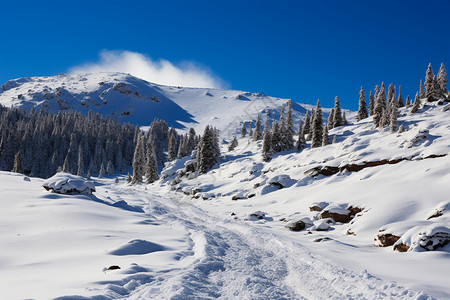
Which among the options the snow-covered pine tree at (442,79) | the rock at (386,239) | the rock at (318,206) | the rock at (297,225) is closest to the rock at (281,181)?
the rock at (318,206)

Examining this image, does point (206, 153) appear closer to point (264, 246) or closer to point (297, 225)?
point (297, 225)

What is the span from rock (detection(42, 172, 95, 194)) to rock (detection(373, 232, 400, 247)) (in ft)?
69.4

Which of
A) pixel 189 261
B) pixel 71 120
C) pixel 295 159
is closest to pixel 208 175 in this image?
pixel 295 159

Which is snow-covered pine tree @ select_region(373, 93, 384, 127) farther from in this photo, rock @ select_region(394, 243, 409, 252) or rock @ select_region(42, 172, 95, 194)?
rock @ select_region(42, 172, 95, 194)

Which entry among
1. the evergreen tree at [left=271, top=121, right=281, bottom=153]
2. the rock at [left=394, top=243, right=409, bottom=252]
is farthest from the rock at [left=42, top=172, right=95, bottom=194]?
the evergreen tree at [left=271, top=121, right=281, bottom=153]

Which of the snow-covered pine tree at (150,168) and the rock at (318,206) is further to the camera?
the snow-covered pine tree at (150,168)

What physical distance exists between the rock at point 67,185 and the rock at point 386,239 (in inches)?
833

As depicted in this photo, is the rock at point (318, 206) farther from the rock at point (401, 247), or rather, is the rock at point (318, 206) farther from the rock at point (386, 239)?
the rock at point (401, 247)

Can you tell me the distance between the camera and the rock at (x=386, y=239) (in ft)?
46.6

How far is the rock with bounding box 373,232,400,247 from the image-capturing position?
14211 millimetres

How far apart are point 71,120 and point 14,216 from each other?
413ft

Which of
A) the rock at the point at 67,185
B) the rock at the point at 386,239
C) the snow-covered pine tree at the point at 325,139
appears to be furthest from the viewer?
the snow-covered pine tree at the point at 325,139

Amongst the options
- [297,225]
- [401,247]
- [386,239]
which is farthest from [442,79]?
[401,247]

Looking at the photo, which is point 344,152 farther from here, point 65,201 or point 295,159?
point 65,201
